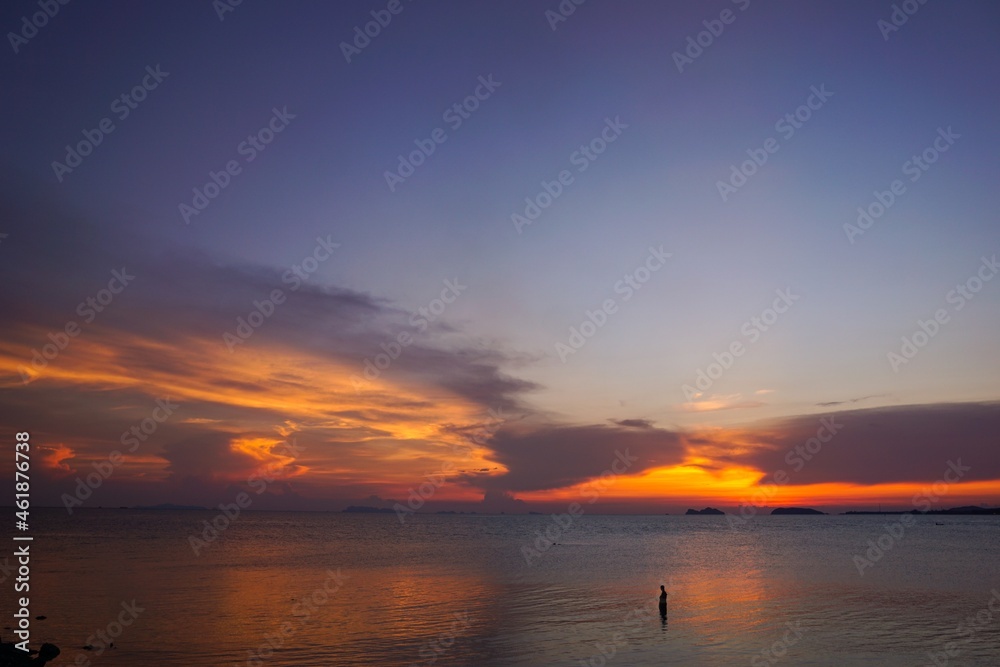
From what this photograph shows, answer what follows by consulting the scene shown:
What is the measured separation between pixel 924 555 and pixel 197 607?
87969mm

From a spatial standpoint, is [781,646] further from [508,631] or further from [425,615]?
[425,615]

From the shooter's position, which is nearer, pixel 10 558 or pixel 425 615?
pixel 425 615

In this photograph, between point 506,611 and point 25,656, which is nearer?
point 25,656

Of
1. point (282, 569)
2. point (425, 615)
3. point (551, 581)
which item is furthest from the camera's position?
point (282, 569)

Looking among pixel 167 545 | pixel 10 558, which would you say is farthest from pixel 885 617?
pixel 167 545

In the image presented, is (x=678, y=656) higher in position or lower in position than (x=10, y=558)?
lower

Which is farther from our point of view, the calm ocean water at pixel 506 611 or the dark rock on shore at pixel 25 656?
the calm ocean water at pixel 506 611

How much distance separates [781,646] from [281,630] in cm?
2523

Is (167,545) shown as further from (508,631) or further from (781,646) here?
(781,646)

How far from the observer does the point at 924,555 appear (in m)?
85.6

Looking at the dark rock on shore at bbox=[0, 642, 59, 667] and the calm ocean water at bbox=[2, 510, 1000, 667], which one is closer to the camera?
the dark rock on shore at bbox=[0, 642, 59, 667]

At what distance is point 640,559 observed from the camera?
8131 cm

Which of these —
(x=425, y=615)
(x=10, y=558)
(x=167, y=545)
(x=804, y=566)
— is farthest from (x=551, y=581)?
(x=167, y=545)

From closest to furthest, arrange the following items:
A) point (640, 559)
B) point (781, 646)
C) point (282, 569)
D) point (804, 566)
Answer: point (781, 646), point (282, 569), point (804, 566), point (640, 559)
